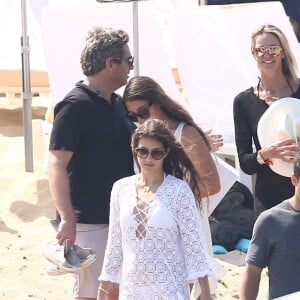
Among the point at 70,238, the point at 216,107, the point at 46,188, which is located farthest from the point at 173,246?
the point at 46,188

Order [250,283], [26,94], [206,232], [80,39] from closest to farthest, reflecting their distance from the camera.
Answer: [250,283], [206,232], [80,39], [26,94]

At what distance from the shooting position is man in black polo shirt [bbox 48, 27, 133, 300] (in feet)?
13.1

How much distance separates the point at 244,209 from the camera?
6262 mm

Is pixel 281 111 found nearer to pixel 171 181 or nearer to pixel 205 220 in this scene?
pixel 205 220

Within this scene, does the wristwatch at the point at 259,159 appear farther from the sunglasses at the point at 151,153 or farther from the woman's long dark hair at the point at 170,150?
the sunglasses at the point at 151,153

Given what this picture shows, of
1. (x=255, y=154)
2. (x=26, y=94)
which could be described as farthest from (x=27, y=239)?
(x=255, y=154)

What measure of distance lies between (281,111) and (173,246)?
1.10 m

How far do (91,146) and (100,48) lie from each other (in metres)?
0.43

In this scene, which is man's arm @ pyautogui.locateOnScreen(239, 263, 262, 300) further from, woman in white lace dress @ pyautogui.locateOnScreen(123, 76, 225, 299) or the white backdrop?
the white backdrop

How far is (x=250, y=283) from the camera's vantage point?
3492 millimetres

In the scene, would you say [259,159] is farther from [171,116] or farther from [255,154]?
[171,116]

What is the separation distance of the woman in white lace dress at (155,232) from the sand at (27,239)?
1.91 metres

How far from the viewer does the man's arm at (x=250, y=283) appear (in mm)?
3480

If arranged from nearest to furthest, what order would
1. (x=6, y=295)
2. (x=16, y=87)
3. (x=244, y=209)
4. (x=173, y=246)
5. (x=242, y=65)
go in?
(x=173, y=246) < (x=6, y=295) < (x=244, y=209) < (x=242, y=65) < (x=16, y=87)
